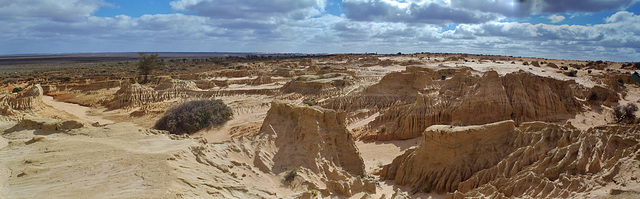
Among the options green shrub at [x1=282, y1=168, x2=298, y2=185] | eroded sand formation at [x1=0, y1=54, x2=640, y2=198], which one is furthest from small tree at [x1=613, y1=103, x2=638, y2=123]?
green shrub at [x1=282, y1=168, x2=298, y2=185]

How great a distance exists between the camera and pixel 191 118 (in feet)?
67.4

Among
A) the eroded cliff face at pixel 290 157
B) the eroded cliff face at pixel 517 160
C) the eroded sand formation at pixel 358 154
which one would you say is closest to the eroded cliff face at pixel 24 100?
the eroded sand formation at pixel 358 154

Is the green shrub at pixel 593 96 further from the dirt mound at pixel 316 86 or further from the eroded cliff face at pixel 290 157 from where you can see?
the eroded cliff face at pixel 290 157

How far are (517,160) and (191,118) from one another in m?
17.5

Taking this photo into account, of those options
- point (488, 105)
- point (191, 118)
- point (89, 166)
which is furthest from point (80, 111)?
point (488, 105)

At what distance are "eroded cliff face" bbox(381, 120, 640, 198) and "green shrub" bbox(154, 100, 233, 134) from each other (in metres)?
12.5

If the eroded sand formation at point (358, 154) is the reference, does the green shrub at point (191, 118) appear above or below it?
below

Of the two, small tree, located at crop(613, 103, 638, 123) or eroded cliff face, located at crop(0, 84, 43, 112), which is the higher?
eroded cliff face, located at crop(0, 84, 43, 112)

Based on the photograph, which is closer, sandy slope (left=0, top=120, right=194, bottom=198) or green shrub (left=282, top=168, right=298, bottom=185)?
sandy slope (left=0, top=120, right=194, bottom=198)

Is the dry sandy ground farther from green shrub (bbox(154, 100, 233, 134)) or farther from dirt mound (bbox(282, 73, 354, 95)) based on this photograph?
dirt mound (bbox(282, 73, 354, 95))

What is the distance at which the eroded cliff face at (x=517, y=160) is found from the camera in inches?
301

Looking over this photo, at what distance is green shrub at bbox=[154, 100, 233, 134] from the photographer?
66.1ft

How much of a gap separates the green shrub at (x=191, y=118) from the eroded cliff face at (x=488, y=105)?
9.68 m

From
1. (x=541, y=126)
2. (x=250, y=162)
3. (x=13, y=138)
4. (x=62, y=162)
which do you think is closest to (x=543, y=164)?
(x=541, y=126)
